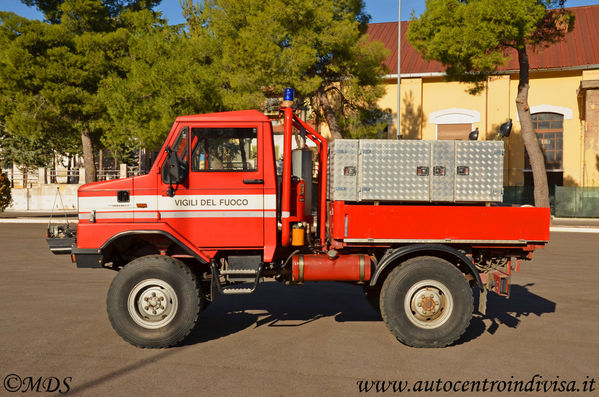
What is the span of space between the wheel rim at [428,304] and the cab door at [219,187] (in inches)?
76.5

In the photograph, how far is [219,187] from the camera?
602 cm

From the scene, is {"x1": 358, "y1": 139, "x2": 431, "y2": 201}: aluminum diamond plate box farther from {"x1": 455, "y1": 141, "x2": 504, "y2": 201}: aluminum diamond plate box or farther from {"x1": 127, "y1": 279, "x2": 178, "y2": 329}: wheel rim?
{"x1": 127, "y1": 279, "x2": 178, "y2": 329}: wheel rim

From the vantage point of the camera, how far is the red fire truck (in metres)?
5.84

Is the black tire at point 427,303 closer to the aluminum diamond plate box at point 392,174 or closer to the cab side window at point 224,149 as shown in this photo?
the aluminum diamond plate box at point 392,174

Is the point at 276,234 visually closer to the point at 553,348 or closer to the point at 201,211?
the point at 201,211

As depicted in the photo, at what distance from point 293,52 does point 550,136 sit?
19767 mm

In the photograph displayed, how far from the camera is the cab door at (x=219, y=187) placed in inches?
237

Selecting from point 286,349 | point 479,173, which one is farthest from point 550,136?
point 286,349

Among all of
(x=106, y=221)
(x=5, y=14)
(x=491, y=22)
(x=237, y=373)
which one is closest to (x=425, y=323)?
(x=237, y=373)

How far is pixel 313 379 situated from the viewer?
4.82m

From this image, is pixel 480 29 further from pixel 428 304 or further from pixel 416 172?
pixel 428 304

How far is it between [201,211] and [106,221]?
3.58ft

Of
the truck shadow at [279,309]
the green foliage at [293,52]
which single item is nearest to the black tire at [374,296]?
the truck shadow at [279,309]

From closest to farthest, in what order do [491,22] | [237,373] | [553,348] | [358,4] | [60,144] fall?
[237,373], [553,348], [491,22], [358,4], [60,144]
